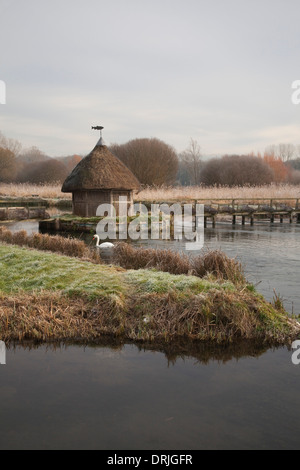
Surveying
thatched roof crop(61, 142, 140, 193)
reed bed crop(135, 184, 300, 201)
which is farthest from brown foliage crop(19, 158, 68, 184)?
thatched roof crop(61, 142, 140, 193)

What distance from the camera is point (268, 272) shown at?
11234mm

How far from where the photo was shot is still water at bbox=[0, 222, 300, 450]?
3.95 m

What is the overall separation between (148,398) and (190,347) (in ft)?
4.80

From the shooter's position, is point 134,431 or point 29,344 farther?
point 29,344

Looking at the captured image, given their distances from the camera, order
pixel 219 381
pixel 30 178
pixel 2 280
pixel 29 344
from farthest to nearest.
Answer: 1. pixel 30 178
2. pixel 2 280
3. pixel 29 344
4. pixel 219 381

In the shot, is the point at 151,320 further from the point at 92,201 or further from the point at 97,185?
the point at 92,201

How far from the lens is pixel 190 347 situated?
6012 millimetres

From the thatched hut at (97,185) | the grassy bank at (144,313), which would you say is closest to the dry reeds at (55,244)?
the grassy bank at (144,313)

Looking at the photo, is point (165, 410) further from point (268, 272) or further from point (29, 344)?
point (268, 272)

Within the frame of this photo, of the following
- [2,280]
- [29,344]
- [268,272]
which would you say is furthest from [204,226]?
[29,344]

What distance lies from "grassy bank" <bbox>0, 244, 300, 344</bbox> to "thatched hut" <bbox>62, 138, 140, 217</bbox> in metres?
14.0

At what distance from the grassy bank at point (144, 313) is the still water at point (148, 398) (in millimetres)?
334

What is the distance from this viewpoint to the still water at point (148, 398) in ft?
13.0

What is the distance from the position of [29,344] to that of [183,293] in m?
2.46
